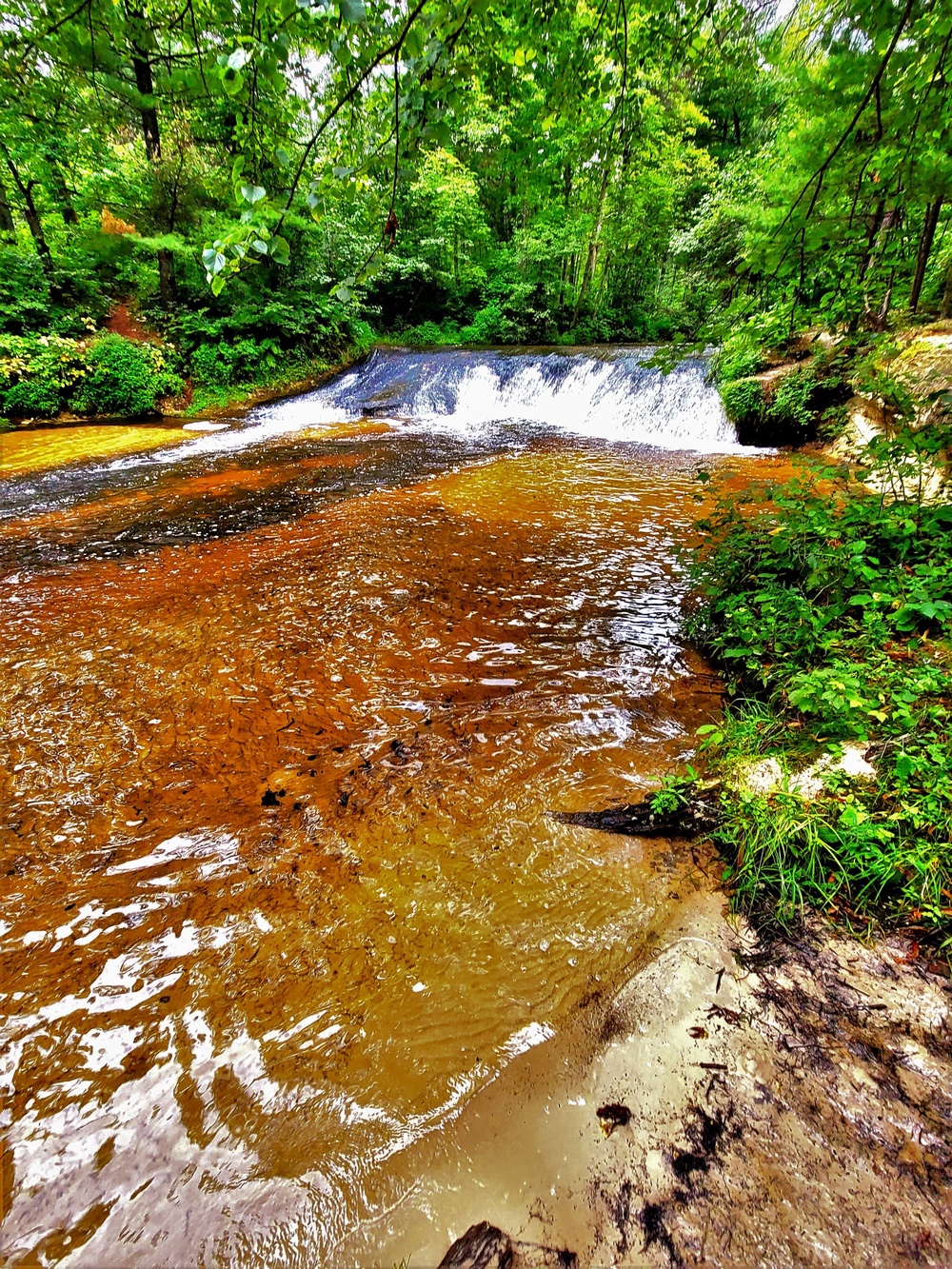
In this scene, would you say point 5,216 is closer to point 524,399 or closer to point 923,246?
point 524,399

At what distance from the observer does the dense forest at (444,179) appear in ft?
4.95

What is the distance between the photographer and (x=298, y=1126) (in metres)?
1.36

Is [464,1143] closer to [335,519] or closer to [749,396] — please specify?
[335,519]

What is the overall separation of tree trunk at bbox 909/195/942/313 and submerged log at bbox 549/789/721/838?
629 cm

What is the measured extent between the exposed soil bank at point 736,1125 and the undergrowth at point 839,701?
0.23 meters

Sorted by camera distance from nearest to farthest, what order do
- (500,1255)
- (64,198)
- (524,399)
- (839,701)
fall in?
(500,1255) → (839,701) → (64,198) → (524,399)

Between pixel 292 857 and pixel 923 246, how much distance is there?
8907 mm

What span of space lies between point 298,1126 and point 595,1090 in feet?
2.66

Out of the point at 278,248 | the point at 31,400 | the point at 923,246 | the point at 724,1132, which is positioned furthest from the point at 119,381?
the point at 724,1132

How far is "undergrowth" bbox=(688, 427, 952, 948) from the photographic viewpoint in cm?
178

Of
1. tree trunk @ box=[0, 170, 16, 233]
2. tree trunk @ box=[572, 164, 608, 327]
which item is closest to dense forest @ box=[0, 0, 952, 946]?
tree trunk @ box=[0, 170, 16, 233]

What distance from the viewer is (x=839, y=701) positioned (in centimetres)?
211

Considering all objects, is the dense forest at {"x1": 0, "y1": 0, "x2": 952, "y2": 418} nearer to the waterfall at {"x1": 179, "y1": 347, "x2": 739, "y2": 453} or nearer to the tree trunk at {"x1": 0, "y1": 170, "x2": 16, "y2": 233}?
the tree trunk at {"x1": 0, "y1": 170, "x2": 16, "y2": 233}

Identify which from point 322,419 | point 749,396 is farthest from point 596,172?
point 322,419
